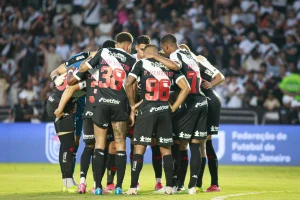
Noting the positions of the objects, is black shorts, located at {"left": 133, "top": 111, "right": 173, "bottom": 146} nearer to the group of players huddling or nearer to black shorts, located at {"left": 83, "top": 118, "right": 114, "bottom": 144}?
the group of players huddling

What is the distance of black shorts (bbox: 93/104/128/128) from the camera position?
521 inches

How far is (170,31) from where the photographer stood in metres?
27.3

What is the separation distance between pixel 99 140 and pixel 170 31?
14.4 meters

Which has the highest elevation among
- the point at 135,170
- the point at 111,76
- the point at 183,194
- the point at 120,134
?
the point at 111,76

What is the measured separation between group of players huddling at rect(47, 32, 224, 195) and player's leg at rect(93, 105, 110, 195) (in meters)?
0.01

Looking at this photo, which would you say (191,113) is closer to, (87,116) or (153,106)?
(153,106)

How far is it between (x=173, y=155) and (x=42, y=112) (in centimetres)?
1066

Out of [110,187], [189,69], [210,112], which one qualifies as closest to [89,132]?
[110,187]

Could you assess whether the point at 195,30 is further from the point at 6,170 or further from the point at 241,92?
the point at 6,170

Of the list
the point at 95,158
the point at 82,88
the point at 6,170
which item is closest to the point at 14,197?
the point at 95,158

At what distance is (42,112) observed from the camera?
24.2m

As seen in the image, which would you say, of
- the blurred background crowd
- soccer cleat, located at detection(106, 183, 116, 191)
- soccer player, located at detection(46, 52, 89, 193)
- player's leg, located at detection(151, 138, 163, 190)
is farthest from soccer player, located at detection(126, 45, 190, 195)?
the blurred background crowd

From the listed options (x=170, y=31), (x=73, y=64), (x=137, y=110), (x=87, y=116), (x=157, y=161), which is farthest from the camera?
(x=170, y=31)

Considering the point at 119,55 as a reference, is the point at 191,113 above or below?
below
